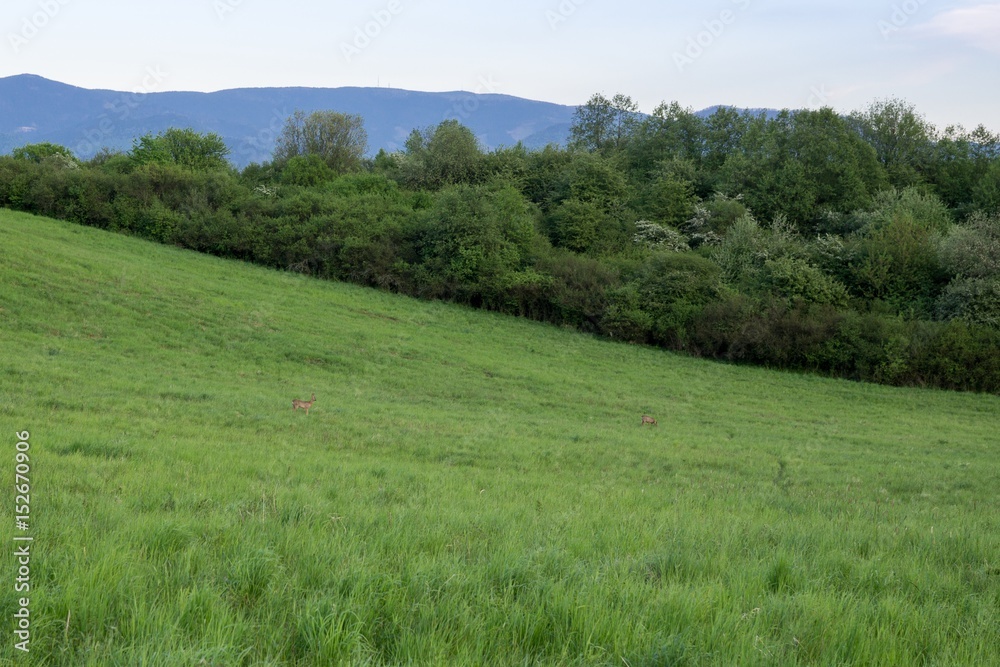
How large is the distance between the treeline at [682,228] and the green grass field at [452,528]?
1745 cm

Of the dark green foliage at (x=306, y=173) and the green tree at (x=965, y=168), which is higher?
the green tree at (x=965, y=168)

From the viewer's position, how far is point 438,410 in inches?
842

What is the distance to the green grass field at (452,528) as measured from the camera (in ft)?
10.7

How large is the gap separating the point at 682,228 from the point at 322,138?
2044 inches

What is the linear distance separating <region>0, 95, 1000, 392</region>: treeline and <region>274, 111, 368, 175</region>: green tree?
1428cm

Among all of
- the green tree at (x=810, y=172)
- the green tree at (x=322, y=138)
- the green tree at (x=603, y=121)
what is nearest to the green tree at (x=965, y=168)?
the green tree at (x=810, y=172)

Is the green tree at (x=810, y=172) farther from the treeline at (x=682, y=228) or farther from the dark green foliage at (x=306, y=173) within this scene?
the dark green foliage at (x=306, y=173)

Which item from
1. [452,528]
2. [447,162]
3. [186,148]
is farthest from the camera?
[186,148]

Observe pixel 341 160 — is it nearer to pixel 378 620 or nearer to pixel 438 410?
pixel 438 410

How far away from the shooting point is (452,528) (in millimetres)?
5504

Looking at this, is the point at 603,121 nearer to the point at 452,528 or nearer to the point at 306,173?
the point at 306,173

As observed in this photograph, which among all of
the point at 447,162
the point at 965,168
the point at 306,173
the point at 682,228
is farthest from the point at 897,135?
the point at 306,173

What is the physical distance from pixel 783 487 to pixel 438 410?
11.7 m

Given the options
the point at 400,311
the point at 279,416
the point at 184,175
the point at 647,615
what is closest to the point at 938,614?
the point at 647,615
